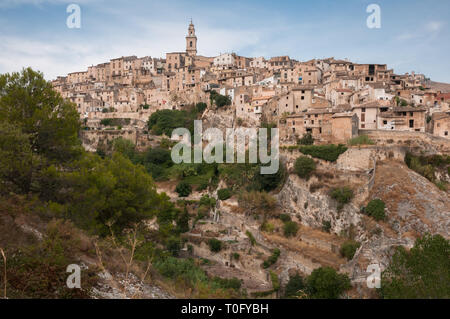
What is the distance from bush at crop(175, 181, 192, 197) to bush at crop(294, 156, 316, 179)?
11420 mm

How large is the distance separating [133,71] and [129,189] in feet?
198

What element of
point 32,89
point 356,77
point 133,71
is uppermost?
point 133,71

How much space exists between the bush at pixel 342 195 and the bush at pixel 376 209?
1.67m

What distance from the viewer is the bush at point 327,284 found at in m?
19.6

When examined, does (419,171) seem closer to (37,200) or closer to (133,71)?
(37,200)

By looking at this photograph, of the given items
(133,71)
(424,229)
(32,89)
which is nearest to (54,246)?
(32,89)

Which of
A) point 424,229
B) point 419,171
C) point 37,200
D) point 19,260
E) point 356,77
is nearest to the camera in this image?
point 19,260

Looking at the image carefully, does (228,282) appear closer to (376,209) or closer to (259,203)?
(259,203)

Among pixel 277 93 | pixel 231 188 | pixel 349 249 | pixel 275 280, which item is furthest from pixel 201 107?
pixel 349 249

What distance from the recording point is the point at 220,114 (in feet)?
159

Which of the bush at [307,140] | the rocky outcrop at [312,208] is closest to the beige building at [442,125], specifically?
the bush at [307,140]

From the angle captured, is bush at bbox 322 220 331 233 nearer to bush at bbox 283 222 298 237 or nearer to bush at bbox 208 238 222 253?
bush at bbox 283 222 298 237

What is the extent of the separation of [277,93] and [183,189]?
1726 centimetres

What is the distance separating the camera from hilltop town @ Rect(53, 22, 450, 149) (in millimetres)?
34500
